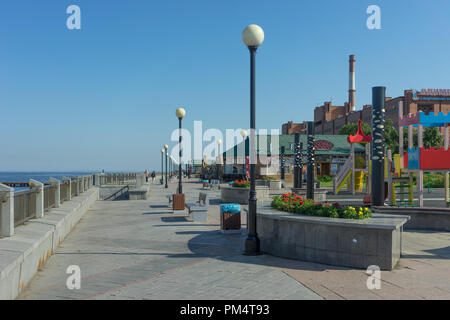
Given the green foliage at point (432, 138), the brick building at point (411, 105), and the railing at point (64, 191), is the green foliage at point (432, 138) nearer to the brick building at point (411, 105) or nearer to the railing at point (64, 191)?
the brick building at point (411, 105)

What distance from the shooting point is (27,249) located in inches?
273

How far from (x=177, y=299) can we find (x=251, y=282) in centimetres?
151

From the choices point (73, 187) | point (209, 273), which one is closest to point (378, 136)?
point (209, 273)

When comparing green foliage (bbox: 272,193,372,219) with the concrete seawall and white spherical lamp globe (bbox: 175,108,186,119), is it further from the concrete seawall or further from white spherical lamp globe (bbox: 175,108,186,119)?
white spherical lamp globe (bbox: 175,108,186,119)

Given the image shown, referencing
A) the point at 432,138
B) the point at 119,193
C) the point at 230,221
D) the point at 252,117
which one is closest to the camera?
the point at 252,117

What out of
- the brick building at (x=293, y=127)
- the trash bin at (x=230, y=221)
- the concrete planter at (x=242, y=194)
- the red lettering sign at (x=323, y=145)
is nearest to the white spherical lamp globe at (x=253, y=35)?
the trash bin at (x=230, y=221)

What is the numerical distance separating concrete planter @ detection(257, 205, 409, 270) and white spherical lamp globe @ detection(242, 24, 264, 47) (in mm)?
4177

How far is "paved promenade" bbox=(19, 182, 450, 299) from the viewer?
6367 mm

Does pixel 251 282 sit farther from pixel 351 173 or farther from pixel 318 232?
pixel 351 173

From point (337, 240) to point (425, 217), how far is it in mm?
6905

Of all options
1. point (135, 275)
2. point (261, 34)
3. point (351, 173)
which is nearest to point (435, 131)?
point (351, 173)

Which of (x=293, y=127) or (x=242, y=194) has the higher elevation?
→ (x=293, y=127)

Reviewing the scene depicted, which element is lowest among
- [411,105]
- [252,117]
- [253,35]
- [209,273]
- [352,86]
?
[209,273]

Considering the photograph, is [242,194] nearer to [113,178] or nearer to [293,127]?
[113,178]
